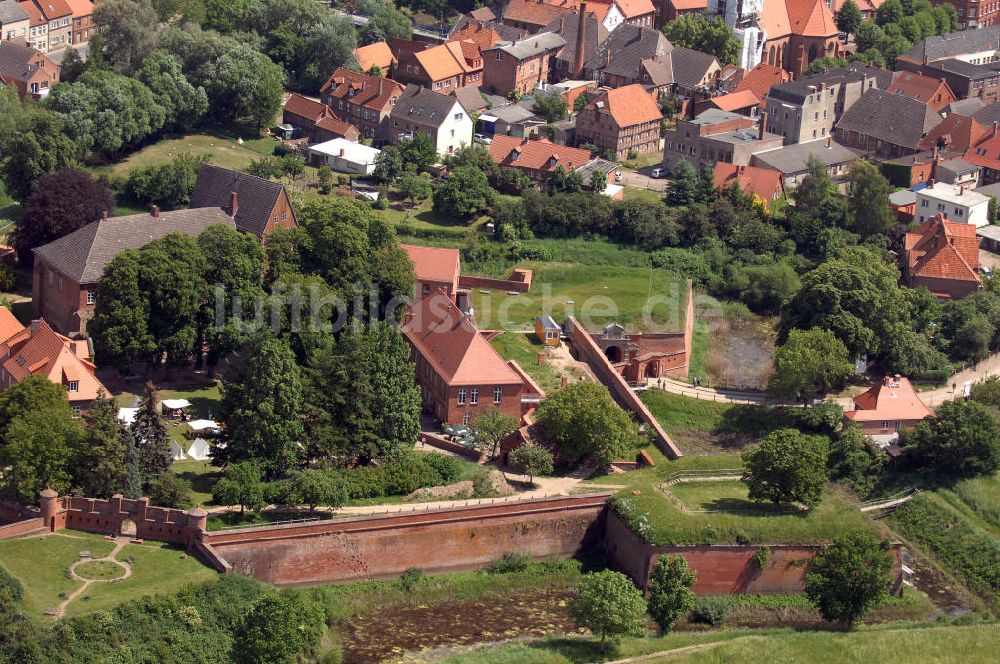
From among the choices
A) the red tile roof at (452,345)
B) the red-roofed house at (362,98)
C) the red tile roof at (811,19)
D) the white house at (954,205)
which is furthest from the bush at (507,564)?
the red tile roof at (811,19)

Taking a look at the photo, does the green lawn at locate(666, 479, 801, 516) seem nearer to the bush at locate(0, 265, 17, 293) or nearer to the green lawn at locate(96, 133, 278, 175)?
the bush at locate(0, 265, 17, 293)

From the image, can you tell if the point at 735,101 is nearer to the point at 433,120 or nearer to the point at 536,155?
the point at 536,155

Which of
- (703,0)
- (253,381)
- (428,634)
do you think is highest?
(703,0)

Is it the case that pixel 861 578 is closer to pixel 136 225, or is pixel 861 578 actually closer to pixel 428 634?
pixel 428 634

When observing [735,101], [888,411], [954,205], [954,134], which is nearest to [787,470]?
[888,411]

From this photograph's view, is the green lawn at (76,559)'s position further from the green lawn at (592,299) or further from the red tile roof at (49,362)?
the green lawn at (592,299)

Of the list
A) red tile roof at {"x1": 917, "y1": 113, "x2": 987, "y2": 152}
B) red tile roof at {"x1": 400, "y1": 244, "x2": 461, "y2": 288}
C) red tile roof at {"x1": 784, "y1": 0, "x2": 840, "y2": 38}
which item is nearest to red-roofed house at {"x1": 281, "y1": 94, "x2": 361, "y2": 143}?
red tile roof at {"x1": 400, "y1": 244, "x2": 461, "y2": 288}

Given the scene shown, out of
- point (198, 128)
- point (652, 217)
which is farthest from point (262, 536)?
point (198, 128)
